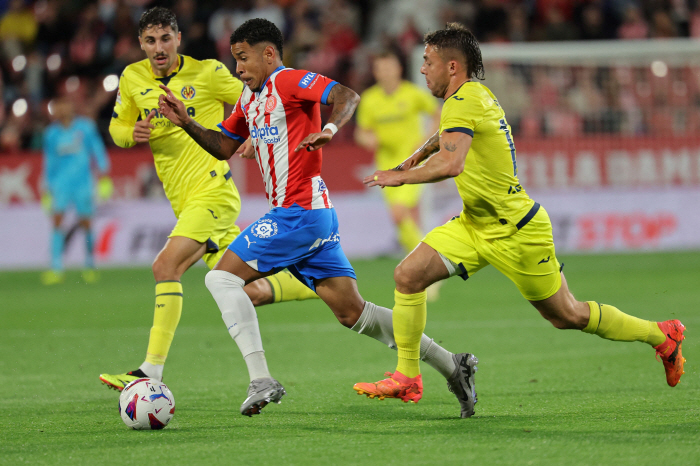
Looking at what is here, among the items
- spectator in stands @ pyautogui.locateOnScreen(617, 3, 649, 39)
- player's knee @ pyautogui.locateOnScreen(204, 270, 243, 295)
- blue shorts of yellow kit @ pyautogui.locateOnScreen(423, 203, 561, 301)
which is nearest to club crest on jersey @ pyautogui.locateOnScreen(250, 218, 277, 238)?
player's knee @ pyautogui.locateOnScreen(204, 270, 243, 295)

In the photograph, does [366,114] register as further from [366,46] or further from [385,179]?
[385,179]

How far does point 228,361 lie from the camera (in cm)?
709

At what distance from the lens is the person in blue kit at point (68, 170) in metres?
13.4

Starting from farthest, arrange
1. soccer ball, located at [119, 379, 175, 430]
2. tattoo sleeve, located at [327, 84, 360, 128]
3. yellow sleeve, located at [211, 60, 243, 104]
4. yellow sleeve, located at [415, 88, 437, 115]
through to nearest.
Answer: yellow sleeve, located at [415, 88, 437, 115], yellow sleeve, located at [211, 60, 243, 104], tattoo sleeve, located at [327, 84, 360, 128], soccer ball, located at [119, 379, 175, 430]

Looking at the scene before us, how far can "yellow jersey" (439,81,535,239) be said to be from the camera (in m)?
4.88

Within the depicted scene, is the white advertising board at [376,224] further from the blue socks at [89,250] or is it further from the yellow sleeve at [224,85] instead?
the yellow sleeve at [224,85]

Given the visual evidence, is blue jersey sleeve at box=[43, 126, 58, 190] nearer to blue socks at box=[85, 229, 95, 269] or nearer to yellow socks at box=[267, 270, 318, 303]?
blue socks at box=[85, 229, 95, 269]

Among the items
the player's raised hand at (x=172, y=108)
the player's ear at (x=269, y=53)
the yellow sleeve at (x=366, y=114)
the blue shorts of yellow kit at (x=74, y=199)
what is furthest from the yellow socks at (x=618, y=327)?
the blue shorts of yellow kit at (x=74, y=199)

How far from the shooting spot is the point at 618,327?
→ 5.19 meters

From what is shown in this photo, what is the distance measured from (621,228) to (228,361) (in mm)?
9666

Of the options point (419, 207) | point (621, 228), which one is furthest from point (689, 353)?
point (621, 228)

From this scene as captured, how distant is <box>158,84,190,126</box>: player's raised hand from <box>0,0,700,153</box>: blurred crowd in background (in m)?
10.3

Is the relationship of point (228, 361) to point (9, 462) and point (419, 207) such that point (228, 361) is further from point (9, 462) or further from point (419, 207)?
point (419, 207)

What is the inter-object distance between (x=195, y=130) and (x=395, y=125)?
6256 millimetres
